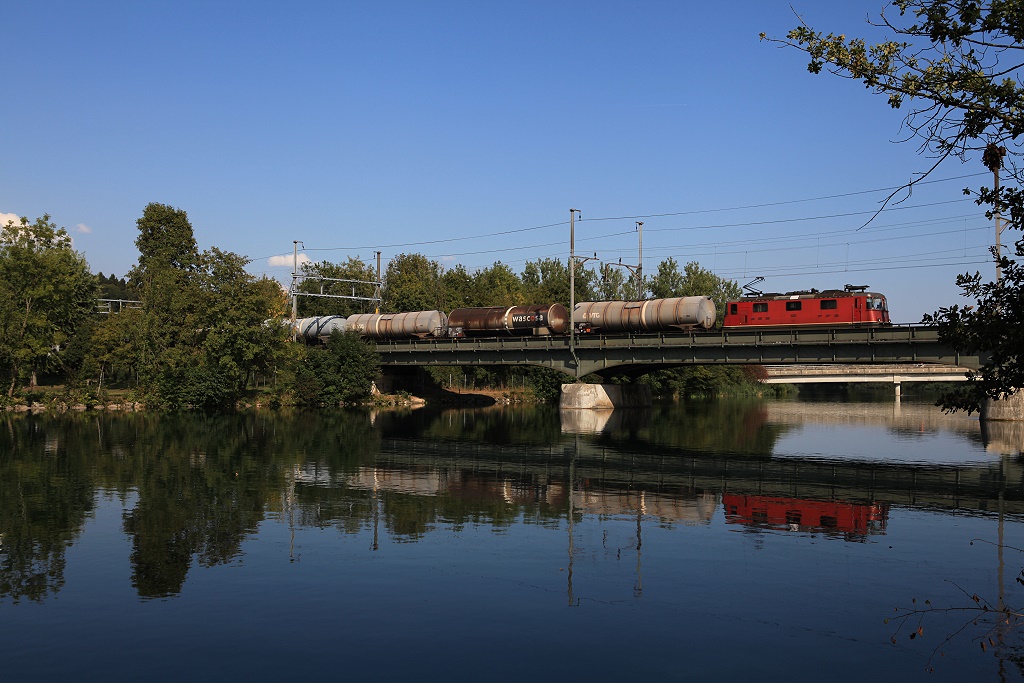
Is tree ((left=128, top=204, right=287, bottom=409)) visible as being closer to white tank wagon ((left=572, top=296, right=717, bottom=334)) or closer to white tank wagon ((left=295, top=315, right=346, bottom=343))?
white tank wagon ((left=295, top=315, right=346, bottom=343))

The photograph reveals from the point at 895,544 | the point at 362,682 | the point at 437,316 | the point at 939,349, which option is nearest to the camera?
the point at 362,682

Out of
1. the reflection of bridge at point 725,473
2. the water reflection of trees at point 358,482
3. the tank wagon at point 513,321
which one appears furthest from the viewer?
the tank wagon at point 513,321

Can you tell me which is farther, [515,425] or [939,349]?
[515,425]

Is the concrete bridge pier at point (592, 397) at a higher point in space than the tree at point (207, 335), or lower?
lower

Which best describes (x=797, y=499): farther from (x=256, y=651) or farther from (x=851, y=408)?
(x=851, y=408)

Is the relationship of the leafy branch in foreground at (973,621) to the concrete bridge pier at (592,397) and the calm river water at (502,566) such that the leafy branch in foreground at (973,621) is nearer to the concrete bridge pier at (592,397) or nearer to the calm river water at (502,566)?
the calm river water at (502,566)

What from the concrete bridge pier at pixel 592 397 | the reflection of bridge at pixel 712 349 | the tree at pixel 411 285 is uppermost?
the tree at pixel 411 285

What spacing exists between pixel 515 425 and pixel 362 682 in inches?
2066

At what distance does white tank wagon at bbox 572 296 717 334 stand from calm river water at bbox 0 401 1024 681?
28.3m

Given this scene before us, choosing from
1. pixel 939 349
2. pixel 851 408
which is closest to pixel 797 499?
pixel 939 349

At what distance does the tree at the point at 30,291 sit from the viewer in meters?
72.4

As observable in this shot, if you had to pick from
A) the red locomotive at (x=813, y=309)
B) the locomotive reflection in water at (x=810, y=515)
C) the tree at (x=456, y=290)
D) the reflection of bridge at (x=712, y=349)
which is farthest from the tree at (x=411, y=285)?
the locomotive reflection in water at (x=810, y=515)

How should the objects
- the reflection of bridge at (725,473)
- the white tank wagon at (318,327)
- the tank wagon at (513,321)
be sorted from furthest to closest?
the white tank wagon at (318,327) → the tank wagon at (513,321) → the reflection of bridge at (725,473)

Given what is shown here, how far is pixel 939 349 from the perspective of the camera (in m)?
57.1
